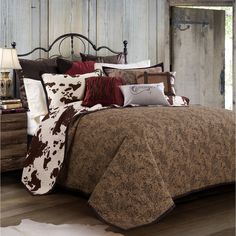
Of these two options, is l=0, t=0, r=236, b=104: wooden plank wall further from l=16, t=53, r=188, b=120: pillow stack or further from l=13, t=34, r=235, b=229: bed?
l=13, t=34, r=235, b=229: bed

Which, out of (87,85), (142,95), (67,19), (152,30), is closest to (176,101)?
(142,95)

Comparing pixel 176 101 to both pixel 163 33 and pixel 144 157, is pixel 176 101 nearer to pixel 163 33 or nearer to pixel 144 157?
pixel 144 157

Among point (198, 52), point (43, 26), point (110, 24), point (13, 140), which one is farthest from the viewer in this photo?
point (198, 52)

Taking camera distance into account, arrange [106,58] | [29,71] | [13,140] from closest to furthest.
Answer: [13,140] < [29,71] < [106,58]

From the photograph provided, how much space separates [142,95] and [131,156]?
1.25 metres

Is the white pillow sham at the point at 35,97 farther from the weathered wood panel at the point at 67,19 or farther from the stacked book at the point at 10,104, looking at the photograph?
the weathered wood panel at the point at 67,19

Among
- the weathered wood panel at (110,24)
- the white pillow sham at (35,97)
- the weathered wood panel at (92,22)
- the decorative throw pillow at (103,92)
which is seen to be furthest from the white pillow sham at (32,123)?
the weathered wood panel at (110,24)

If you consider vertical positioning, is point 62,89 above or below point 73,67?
below

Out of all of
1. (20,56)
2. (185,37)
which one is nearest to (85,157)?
(20,56)

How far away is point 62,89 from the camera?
4281 mm

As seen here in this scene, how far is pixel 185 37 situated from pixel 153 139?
10.9 feet

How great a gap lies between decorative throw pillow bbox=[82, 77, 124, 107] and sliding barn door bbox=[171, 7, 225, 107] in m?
2.11

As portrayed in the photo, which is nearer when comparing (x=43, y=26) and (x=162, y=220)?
(x=162, y=220)

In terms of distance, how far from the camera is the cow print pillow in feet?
14.0
